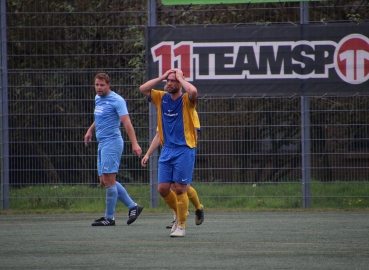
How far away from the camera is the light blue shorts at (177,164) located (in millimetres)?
8727

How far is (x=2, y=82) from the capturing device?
43.6 ft

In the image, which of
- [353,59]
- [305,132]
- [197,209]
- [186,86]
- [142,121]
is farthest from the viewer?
[142,121]

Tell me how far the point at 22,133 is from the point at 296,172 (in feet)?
15.4

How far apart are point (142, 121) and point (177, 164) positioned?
466cm

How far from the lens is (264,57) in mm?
13141

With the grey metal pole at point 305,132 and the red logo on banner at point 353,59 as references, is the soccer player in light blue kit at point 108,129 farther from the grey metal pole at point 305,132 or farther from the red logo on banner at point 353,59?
the red logo on banner at point 353,59

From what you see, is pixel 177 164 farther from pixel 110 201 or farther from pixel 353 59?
pixel 353 59

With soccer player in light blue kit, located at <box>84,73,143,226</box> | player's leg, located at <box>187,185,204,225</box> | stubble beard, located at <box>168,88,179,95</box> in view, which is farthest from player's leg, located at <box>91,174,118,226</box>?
stubble beard, located at <box>168,88,179,95</box>

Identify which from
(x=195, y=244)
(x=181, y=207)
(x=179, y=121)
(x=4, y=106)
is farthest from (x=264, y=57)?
(x=195, y=244)

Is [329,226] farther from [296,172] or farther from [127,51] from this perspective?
[127,51]

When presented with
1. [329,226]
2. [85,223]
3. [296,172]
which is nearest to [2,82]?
[85,223]

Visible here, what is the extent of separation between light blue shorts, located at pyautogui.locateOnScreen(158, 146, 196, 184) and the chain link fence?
441 cm

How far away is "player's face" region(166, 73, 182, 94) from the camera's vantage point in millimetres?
8531

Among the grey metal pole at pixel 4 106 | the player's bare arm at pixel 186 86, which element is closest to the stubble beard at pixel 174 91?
the player's bare arm at pixel 186 86
